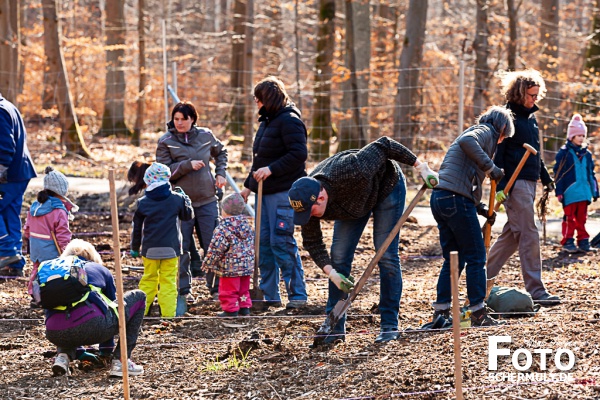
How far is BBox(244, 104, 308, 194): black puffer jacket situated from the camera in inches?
295

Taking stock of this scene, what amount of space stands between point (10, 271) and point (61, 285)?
3834 mm

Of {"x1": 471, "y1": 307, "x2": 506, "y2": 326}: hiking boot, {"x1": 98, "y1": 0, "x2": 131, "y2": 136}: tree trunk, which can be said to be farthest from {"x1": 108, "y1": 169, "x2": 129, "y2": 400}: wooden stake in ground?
{"x1": 98, "y1": 0, "x2": 131, "y2": 136}: tree trunk

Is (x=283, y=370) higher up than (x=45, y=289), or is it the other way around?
(x=45, y=289)

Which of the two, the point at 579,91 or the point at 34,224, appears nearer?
the point at 34,224

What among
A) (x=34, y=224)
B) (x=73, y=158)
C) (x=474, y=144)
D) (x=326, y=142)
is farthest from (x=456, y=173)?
(x=73, y=158)

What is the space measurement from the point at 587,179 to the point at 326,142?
26.7 feet

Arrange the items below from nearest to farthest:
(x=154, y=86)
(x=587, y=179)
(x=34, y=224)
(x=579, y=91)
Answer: (x=34, y=224), (x=587, y=179), (x=579, y=91), (x=154, y=86)

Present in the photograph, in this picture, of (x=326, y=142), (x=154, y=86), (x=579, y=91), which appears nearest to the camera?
(x=326, y=142)

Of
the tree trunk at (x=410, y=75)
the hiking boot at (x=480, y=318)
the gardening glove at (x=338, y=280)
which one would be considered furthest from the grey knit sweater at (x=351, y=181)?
the tree trunk at (x=410, y=75)

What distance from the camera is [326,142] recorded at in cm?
1811

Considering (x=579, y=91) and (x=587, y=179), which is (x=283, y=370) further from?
(x=579, y=91)

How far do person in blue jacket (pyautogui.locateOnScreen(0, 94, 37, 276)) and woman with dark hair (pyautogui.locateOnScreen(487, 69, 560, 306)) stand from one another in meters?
4.83

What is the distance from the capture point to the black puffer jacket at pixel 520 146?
7.23 m

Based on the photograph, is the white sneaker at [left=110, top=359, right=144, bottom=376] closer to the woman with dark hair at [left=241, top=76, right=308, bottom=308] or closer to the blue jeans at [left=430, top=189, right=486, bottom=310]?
the woman with dark hair at [left=241, top=76, right=308, bottom=308]
